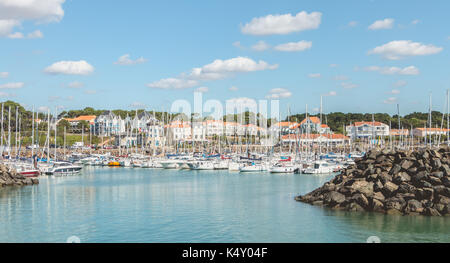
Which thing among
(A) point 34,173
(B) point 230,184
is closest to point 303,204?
(B) point 230,184

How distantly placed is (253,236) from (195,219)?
5725 millimetres

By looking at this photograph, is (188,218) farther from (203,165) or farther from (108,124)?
(108,124)

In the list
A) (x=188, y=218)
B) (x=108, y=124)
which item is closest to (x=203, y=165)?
(x=188, y=218)

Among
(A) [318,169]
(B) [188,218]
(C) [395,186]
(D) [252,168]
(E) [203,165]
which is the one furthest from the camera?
(E) [203,165]

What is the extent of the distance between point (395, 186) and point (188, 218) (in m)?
13.6

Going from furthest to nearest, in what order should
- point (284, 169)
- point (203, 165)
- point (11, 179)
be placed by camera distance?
point (203, 165) → point (284, 169) → point (11, 179)

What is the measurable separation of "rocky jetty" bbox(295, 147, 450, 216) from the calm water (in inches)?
41.7

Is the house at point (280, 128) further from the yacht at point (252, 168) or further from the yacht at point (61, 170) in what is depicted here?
the yacht at point (61, 170)

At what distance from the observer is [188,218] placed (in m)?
28.3

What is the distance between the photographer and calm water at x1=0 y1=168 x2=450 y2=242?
23.2 metres

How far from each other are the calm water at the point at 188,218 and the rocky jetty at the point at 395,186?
1.06 m

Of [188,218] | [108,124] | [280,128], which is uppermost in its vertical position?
[108,124]

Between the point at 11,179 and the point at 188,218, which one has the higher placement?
the point at 11,179
